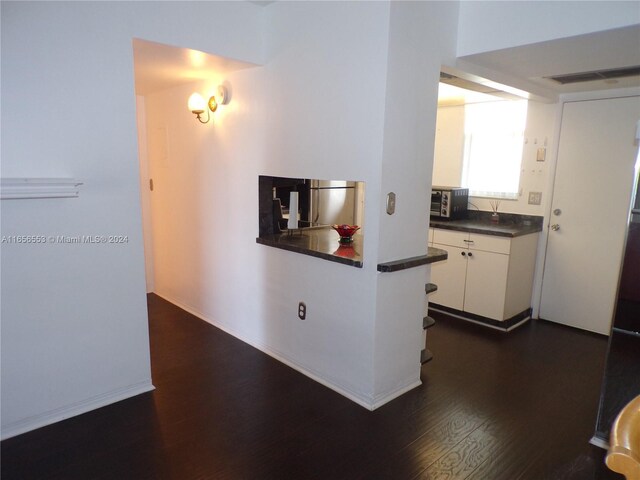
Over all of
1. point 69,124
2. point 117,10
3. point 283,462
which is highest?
point 117,10

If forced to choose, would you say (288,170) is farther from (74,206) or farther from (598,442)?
(598,442)

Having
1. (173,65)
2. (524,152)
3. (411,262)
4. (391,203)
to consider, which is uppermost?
(173,65)

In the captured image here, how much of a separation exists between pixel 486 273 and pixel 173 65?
302 cm

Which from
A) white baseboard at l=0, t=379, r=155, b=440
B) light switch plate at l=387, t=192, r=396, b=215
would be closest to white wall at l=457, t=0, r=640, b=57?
light switch plate at l=387, t=192, r=396, b=215

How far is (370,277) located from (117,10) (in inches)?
78.0

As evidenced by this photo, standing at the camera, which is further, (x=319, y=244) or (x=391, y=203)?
(x=319, y=244)

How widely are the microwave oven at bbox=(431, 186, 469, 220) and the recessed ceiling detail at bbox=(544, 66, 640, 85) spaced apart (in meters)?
1.25

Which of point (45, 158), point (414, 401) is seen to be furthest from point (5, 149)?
point (414, 401)

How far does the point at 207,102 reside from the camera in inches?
136

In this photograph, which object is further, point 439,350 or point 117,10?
point 439,350

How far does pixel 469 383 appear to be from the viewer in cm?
286

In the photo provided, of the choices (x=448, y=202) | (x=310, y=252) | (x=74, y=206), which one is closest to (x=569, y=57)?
(x=448, y=202)

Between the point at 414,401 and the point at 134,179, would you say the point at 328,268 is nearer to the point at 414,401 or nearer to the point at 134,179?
the point at 414,401

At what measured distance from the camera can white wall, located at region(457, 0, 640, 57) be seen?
2.09 m
